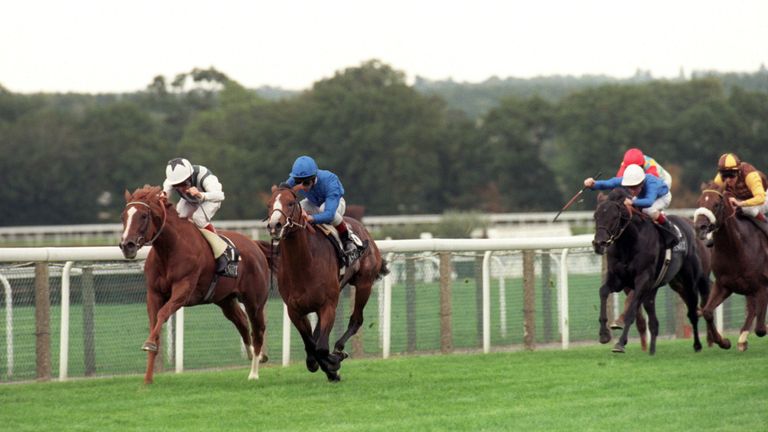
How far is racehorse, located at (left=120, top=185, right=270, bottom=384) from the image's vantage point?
377 inches

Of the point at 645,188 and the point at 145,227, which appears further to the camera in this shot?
the point at 645,188

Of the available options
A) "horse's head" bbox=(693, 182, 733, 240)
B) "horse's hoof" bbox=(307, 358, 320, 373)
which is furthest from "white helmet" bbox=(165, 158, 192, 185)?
"horse's head" bbox=(693, 182, 733, 240)

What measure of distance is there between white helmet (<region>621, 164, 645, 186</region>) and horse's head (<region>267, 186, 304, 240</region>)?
344 cm

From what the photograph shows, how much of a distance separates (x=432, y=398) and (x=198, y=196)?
2450mm

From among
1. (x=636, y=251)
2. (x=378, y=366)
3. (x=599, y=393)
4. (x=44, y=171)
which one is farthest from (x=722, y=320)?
(x=44, y=171)

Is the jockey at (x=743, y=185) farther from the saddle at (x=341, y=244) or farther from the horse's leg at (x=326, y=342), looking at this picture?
the horse's leg at (x=326, y=342)

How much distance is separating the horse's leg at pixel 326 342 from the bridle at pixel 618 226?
8.00 feet

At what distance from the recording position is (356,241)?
34.1ft

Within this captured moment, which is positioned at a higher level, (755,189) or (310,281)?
(755,189)

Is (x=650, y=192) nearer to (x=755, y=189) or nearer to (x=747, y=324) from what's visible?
(x=755, y=189)

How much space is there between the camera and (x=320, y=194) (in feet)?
33.4

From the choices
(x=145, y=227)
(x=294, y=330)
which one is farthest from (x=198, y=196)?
(x=294, y=330)

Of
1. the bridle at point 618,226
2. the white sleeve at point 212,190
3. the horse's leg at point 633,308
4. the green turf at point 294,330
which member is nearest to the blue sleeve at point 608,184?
the bridle at point 618,226

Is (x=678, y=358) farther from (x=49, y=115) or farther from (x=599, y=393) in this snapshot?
(x=49, y=115)
